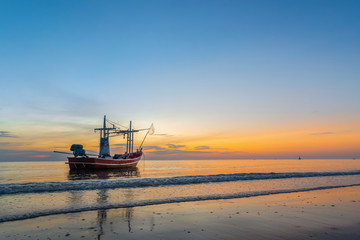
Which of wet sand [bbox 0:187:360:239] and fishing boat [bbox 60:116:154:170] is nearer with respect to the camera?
wet sand [bbox 0:187:360:239]

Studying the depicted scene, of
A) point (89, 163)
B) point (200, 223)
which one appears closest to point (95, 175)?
point (89, 163)

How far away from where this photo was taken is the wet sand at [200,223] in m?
8.31

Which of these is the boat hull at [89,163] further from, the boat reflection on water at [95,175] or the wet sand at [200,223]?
the wet sand at [200,223]

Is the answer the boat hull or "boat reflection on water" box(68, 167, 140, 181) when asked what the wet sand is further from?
the boat hull

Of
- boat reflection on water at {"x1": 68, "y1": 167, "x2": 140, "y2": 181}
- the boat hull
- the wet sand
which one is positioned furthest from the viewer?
the boat hull

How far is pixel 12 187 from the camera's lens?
2072cm

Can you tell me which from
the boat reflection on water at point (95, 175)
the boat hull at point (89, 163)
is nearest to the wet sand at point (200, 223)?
the boat reflection on water at point (95, 175)

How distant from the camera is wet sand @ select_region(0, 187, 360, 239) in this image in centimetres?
831

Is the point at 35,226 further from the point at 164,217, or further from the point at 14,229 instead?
the point at 164,217

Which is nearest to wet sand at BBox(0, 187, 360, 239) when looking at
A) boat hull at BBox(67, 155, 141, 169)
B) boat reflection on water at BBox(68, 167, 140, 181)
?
boat reflection on water at BBox(68, 167, 140, 181)

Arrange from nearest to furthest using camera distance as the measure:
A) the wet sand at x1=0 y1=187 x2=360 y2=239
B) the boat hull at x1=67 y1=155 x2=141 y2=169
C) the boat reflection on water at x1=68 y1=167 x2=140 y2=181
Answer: the wet sand at x1=0 y1=187 x2=360 y2=239 < the boat reflection on water at x1=68 y1=167 x2=140 y2=181 < the boat hull at x1=67 y1=155 x2=141 y2=169

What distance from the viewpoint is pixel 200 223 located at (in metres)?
9.82

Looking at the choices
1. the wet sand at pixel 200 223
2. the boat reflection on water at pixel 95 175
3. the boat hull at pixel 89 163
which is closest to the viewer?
the wet sand at pixel 200 223

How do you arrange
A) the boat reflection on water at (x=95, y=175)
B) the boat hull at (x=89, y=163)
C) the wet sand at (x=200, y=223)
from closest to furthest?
the wet sand at (x=200, y=223) < the boat reflection on water at (x=95, y=175) < the boat hull at (x=89, y=163)
